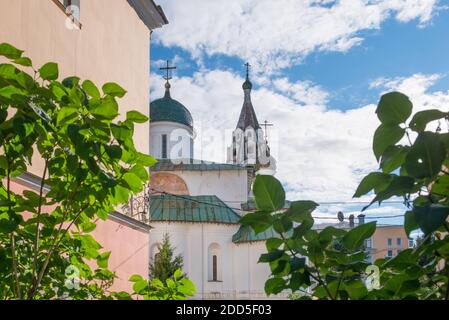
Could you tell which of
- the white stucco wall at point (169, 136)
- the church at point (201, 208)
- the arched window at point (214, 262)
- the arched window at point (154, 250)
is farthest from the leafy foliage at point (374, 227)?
the white stucco wall at point (169, 136)

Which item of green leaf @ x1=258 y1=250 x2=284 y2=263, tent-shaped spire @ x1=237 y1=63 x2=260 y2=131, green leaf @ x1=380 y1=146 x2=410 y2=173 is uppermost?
tent-shaped spire @ x1=237 y1=63 x2=260 y2=131

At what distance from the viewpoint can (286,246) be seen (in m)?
1.01

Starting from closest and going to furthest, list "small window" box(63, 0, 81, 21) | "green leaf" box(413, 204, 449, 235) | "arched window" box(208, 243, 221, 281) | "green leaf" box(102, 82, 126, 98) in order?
"green leaf" box(413, 204, 449, 235) < "green leaf" box(102, 82, 126, 98) < "small window" box(63, 0, 81, 21) < "arched window" box(208, 243, 221, 281)

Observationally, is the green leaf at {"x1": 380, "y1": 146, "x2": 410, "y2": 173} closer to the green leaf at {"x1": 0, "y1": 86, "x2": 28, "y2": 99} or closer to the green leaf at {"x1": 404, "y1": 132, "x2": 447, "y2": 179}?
the green leaf at {"x1": 404, "y1": 132, "x2": 447, "y2": 179}

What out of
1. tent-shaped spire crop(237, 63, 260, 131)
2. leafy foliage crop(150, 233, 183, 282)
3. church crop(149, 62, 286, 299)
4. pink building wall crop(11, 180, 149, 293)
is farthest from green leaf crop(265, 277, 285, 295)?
tent-shaped spire crop(237, 63, 260, 131)

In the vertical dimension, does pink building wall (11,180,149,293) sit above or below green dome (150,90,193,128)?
below

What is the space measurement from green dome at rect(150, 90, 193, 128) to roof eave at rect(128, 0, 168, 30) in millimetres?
17971

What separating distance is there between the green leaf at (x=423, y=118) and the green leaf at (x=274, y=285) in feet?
1.27

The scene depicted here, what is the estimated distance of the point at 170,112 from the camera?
28.4 m

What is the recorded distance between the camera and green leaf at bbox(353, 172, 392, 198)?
0.91m

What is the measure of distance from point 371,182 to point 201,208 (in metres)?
25.3

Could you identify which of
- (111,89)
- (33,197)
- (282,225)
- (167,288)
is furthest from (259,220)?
(167,288)

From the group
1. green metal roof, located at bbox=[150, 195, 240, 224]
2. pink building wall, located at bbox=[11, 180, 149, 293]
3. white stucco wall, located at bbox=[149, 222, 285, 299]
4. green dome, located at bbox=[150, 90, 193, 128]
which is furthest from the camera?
green dome, located at bbox=[150, 90, 193, 128]
